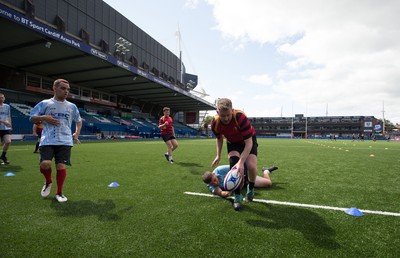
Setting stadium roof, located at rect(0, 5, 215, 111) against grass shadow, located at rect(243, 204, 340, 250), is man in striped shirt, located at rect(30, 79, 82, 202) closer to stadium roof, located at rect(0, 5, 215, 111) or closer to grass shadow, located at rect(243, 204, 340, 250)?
grass shadow, located at rect(243, 204, 340, 250)

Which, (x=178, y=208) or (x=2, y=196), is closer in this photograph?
(x=178, y=208)

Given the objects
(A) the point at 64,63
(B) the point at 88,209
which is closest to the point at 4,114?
(B) the point at 88,209

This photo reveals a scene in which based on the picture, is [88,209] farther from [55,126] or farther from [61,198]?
[55,126]

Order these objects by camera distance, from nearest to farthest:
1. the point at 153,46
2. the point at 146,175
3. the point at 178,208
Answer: the point at 178,208 < the point at 146,175 < the point at 153,46

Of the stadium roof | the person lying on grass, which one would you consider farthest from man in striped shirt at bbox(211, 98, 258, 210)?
the stadium roof

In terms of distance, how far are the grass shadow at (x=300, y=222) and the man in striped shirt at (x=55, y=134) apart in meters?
3.20

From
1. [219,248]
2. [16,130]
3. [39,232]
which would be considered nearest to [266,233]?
[219,248]

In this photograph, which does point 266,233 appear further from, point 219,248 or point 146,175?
point 146,175

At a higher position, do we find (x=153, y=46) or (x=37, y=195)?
(x=153, y=46)

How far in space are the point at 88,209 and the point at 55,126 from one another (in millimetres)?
1638

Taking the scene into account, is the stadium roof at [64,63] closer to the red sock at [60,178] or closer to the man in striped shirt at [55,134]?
the man in striped shirt at [55,134]

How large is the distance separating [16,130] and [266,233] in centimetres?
2760

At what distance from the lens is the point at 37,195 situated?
417 centimetres

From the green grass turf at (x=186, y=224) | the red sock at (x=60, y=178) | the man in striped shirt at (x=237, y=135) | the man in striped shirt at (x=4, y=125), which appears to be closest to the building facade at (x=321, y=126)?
the green grass turf at (x=186, y=224)
